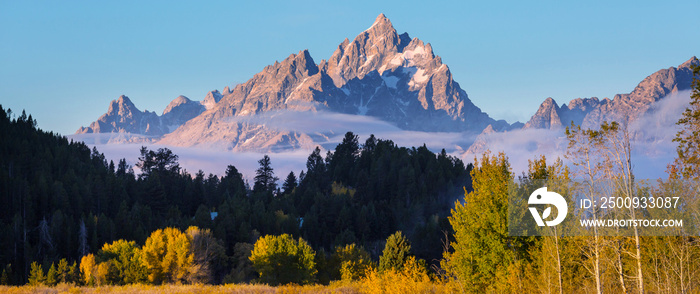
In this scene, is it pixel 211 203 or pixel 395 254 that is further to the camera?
pixel 211 203

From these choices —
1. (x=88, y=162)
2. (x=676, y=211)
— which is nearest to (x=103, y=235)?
(x=88, y=162)

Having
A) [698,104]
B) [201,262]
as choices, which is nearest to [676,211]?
[698,104]

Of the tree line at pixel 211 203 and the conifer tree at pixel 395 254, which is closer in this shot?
the conifer tree at pixel 395 254

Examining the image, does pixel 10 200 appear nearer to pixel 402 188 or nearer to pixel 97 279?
pixel 97 279

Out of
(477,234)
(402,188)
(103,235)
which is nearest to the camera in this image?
(477,234)

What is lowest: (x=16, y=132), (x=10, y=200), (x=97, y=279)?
(x=97, y=279)

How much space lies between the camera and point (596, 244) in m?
22.8

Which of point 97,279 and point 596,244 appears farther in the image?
point 97,279

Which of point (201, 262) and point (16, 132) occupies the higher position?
point (16, 132)

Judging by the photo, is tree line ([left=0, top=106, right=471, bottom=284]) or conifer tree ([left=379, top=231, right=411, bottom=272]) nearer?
conifer tree ([left=379, top=231, right=411, bottom=272])

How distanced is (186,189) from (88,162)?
46917 millimetres

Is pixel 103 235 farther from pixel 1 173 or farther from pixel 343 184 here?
pixel 343 184

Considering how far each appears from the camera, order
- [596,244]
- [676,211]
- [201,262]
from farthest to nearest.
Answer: [201,262], [676,211], [596,244]

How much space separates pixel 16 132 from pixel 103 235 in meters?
85.4
